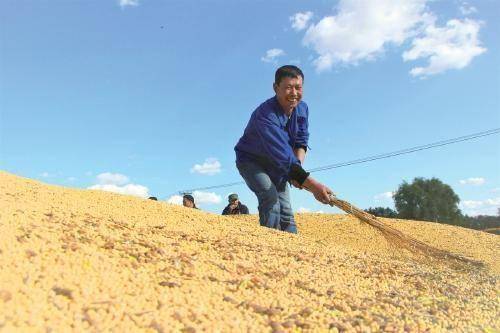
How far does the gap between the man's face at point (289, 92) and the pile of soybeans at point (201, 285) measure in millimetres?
1516

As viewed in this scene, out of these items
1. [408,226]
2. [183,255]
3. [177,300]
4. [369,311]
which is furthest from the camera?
[408,226]

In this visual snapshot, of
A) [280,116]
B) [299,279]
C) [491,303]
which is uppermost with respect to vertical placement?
[280,116]

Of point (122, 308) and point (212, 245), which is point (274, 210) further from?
point (122, 308)

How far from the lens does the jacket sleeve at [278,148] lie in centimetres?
429

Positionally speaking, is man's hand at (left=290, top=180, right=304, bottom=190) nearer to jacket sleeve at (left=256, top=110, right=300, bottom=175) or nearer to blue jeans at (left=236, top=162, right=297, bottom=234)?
jacket sleeve at (left=256, top=110, right=300, bottom=175)

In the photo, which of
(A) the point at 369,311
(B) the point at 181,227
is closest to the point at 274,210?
(B) the point at 181,227

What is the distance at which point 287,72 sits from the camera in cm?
462

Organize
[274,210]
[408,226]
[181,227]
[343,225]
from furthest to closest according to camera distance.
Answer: [408,226]
[343,225]
[274,210]
[181,227]

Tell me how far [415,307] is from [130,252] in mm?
1315

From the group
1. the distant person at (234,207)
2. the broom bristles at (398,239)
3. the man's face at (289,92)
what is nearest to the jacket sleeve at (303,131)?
the man's face at (289,92)

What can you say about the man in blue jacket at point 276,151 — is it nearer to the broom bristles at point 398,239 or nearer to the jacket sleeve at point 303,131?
the jacket sleeve at point 303,131

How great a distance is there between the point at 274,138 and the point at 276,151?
113 millimetres

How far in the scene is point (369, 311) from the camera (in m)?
2.11

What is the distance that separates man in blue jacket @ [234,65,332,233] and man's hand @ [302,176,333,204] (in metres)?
0.04
